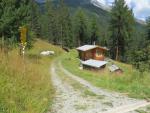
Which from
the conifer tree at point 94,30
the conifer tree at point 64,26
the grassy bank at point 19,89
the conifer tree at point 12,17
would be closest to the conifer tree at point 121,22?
the conifer tree at point 94,30

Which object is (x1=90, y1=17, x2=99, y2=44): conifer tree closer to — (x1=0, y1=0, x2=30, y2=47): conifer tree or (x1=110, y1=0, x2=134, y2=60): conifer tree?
(x1=110, y1=0, x2=134, y2=60): conifer tree

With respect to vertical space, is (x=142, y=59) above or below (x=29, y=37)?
below

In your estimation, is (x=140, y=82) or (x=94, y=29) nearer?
(x=140, y=82)

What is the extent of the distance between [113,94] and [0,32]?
21.1 meters

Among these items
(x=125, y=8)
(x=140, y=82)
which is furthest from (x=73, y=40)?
(x=140, y=82)

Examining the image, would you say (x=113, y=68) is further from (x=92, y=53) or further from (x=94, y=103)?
(x=94, y=103)

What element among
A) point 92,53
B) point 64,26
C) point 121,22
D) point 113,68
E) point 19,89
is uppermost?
point 121,22

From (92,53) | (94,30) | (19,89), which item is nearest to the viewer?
(19,89)

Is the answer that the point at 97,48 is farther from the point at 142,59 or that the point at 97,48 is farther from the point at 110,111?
the point at 110,111

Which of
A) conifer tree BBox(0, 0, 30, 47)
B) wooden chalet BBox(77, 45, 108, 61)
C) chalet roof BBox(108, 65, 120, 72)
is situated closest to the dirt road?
conifer tree BBox(0, 0, 30, 47)

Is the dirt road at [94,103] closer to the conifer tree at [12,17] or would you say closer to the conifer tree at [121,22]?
the conifer tree at [12,17]

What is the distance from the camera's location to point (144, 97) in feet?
48.3

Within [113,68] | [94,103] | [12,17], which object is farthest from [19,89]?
[113,68]

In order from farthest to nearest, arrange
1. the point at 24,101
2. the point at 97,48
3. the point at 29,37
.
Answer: the point at 97,48, the point at 29,37, the point at 24,101
